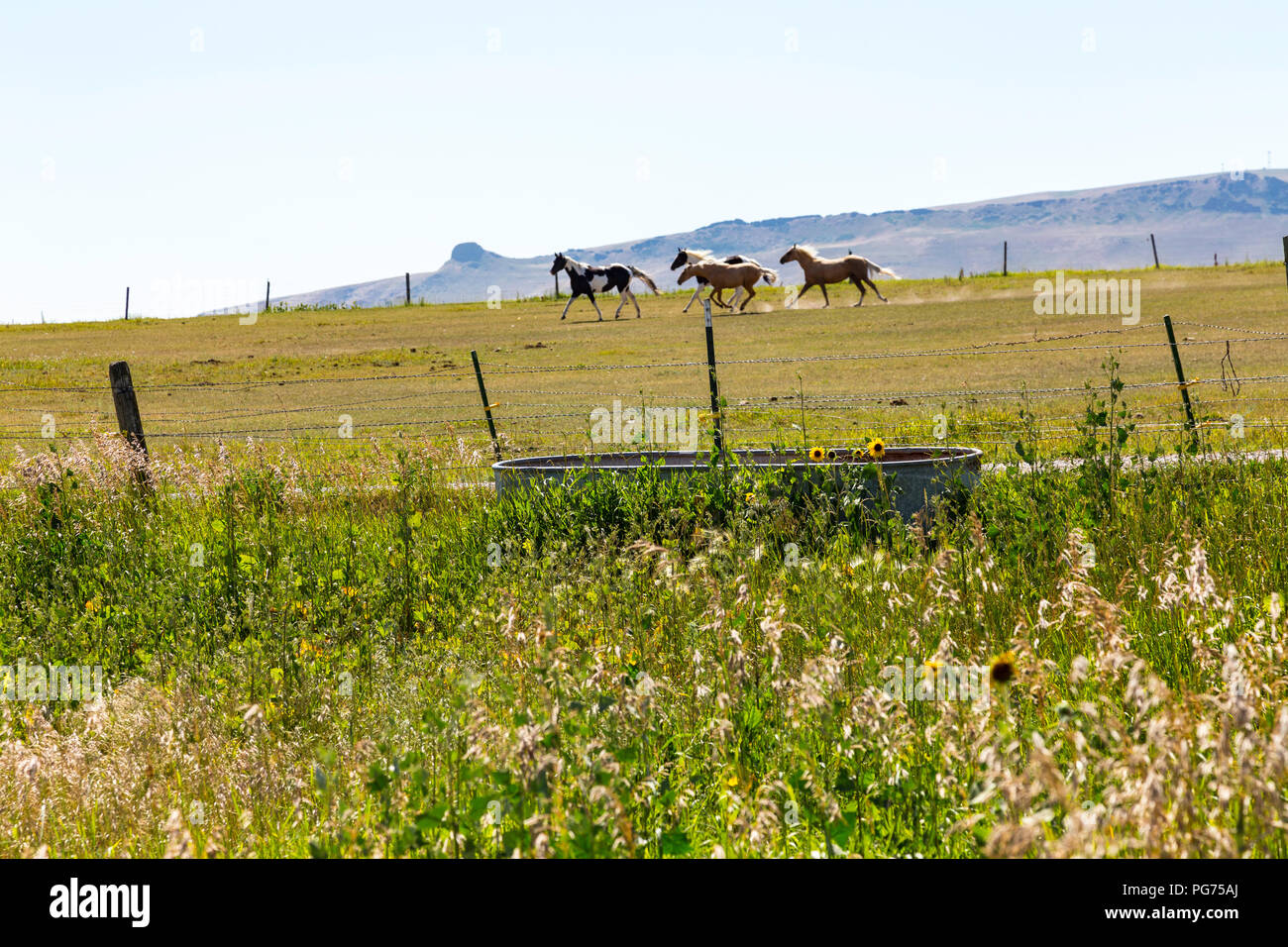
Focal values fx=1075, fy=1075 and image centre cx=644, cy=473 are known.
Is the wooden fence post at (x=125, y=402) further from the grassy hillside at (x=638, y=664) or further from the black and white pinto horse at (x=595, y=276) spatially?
the black and white pinto horse at (x=595, y=276)

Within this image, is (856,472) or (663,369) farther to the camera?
(663,369)

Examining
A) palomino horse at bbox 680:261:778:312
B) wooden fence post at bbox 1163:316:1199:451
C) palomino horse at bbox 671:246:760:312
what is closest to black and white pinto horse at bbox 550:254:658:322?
palomino horse at bbox 671:246:760:312

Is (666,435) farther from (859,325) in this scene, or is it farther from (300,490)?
(859,325)

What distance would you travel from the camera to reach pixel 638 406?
45.7 ft

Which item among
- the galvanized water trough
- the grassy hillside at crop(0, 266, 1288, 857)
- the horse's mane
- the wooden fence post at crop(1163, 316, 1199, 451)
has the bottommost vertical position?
the grassy hillside at crop(0, 266, 1288, 857)

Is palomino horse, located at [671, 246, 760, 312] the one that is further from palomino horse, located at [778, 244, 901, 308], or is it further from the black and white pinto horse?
palomino horse, located at [778, 244, 901, 308]

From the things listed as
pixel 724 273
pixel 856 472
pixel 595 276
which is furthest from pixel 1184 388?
pixel 595 276

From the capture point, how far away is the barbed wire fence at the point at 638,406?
11602mm

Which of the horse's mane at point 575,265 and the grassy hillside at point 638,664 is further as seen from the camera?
the horse's mane at point 575,265

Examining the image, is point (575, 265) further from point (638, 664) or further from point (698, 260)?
point (638, 664)

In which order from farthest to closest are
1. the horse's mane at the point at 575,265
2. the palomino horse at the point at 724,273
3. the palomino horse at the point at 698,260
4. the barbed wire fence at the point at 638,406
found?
1. the palomino horse at the point at 698,260
2. the palomino horse at the point at 724,273
3. the horse's mane at the point at 575,265
4. the barbed wire fence at the point at 638,406

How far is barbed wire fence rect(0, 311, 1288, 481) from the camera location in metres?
11.6

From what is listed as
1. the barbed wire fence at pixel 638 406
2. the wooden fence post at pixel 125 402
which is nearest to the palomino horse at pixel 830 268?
the barbed wire fence at pixel 638 406
